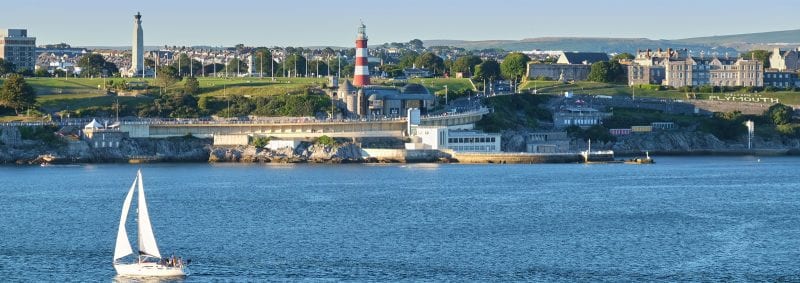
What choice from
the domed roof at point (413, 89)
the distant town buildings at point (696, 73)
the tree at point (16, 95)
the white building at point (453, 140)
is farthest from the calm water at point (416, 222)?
the distant town buildings at point (696, 73)

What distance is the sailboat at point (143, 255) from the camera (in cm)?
4072

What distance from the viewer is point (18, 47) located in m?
159

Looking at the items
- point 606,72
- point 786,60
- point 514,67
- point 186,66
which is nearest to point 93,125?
point 606,72

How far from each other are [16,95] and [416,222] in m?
44.1

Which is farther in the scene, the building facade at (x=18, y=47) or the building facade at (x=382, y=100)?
the building facade at (x=18, y=47)

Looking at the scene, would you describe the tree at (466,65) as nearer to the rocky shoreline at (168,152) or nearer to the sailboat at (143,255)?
the rocky shoreline at (168,152)

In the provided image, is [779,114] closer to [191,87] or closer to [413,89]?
[413,89]

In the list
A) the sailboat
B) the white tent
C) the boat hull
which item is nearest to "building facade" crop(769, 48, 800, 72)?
the white tent

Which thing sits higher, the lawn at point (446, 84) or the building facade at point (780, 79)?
the building facade at point (780, 79)

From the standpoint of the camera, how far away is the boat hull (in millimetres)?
40594

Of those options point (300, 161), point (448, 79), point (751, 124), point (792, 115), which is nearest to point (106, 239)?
point (300, 161)

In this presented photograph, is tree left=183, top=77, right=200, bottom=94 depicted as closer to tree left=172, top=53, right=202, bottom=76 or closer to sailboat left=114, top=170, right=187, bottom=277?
tree left=172, top=53, right=202, bottom=76

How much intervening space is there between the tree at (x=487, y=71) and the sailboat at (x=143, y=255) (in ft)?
289

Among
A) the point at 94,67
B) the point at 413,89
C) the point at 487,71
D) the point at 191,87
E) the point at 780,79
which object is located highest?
the point at 94,67
